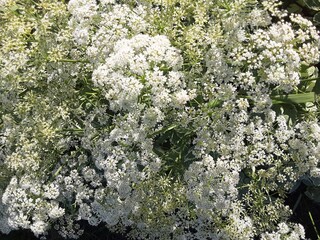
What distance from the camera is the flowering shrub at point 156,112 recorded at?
3230 millimetres

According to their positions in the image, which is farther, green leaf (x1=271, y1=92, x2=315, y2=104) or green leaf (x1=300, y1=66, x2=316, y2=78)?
green leaf (x1=300, y1=66, x2=316, y2=78)

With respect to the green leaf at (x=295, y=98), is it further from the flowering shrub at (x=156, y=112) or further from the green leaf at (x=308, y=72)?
the green leaf at (x=308, y=72)

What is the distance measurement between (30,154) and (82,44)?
0.85 metres

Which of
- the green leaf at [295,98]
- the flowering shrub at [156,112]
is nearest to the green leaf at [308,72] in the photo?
the flowering shrub at [156,112]

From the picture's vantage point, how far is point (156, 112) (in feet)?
10.3

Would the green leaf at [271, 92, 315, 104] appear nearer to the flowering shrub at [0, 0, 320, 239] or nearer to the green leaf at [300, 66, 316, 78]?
the flowering shrub at [0, 0, 320, 239]

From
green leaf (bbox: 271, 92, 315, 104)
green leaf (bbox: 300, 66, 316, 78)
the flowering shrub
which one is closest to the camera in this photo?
the flowering shrub

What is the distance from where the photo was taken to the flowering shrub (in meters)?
3.23

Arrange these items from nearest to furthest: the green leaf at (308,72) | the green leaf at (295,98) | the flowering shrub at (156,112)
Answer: the flowering shrub at (156,112) < the green leaf at (295,98) < the green leaf at (308,72)

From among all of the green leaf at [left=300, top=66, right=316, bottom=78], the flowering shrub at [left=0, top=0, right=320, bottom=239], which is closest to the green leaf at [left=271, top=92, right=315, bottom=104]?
the flowering shrub at [left=0, top=0, right=320, bottom=239]

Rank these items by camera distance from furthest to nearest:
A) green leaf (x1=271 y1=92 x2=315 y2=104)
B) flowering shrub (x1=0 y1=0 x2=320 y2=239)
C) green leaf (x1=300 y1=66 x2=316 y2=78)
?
green leaf (x1=300 y1=66 x2=316 y2=78), green leaf (x1=271 y1=92 x2=315 y2=104), flowering shrub (x1=0 y1=0 x2=320 y2=239)

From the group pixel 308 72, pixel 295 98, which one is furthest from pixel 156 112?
pixel 308 72

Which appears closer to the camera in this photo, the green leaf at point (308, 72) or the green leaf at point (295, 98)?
the green leaf at point (295, 98)

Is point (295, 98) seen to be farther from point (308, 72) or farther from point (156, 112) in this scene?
point (156, 112)
